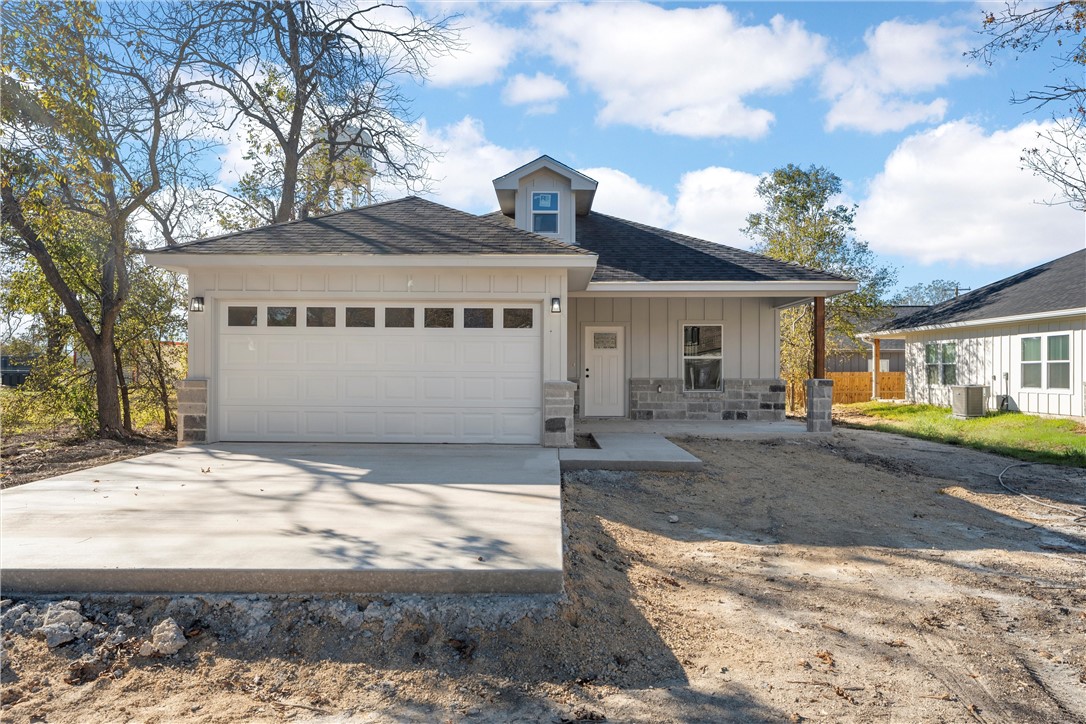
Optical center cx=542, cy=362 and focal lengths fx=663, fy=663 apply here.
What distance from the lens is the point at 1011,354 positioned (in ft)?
53.0

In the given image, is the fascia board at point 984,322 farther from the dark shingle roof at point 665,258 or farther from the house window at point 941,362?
the dark shingle roof at point 665,258

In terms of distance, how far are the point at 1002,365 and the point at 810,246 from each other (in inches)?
236

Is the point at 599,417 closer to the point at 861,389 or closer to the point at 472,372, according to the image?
the point at 472,372

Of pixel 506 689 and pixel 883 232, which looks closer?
pixel 506 689

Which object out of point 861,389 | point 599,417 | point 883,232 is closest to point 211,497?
point 599,417

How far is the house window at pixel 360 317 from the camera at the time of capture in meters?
9.20

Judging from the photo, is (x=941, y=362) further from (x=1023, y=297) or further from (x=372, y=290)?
(x=372, y=290)

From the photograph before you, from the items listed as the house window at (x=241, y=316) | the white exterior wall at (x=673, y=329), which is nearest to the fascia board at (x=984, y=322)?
the white exterior wall at (x=673, y=329)

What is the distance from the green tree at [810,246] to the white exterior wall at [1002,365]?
2.29 m

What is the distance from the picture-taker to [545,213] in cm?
1452

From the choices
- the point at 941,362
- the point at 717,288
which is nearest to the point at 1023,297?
the point at 941,362

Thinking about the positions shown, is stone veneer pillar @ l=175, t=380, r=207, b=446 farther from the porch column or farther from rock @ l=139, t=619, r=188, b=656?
the porch column

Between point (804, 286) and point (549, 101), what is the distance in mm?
5551

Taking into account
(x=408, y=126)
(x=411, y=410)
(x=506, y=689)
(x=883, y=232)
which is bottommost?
(x=506, y=689)
